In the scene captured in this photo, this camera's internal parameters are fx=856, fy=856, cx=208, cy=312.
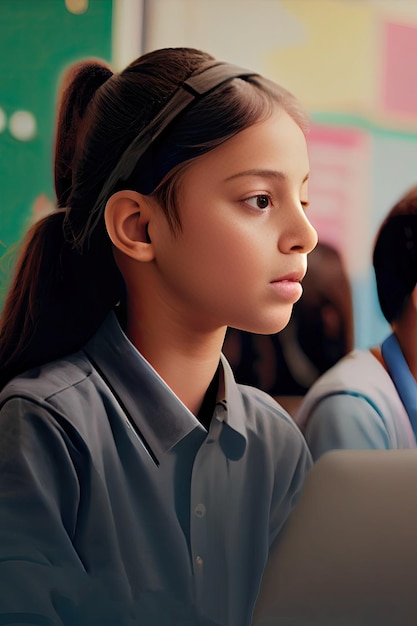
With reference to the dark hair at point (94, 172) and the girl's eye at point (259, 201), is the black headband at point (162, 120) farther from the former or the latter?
the girl's eye at point (259, 201)

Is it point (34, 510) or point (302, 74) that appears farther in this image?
point (302, 74)

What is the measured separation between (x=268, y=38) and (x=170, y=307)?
309 mm

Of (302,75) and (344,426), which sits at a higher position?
(302,75)

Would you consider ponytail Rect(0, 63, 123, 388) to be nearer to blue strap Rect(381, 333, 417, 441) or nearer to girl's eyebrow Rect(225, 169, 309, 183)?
girl's eyebrow Rect(225, 169, 309, 183)

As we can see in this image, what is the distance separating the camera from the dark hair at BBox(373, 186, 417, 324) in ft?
3.09

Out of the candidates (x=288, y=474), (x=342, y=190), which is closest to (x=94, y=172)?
(x=342, y=190)

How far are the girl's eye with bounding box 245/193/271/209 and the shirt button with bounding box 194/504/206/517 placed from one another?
306mm

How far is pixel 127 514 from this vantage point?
0.83 metres

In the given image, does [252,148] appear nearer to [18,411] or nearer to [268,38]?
[268,38]

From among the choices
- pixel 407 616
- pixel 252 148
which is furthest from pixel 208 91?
pixel 407 616

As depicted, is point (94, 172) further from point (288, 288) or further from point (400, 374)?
point (400, 374)

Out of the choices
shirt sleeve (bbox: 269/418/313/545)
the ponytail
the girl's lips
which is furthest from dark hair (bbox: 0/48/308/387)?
shirt sleeve (bbox: 269/418/313/545)

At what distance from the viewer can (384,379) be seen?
0.94 meters

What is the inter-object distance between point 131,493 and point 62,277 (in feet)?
0.75
